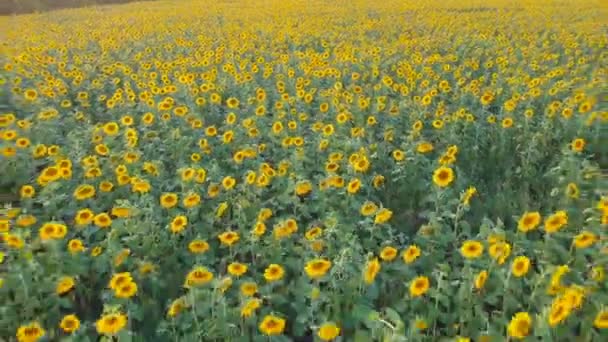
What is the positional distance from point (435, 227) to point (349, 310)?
2.67 ft

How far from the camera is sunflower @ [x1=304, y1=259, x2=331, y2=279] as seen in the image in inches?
101

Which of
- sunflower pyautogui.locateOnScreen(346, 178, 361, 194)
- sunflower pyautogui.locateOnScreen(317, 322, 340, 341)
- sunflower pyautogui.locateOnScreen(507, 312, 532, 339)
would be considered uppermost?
sunflower pyautogui.locateOnScreen(346, 178, 361, 194)

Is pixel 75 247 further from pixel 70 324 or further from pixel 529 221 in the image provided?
pixel 529 221

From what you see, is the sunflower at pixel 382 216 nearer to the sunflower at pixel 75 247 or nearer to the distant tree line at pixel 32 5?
the sunflower at pixel 75 247

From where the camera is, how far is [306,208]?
3.55 metres

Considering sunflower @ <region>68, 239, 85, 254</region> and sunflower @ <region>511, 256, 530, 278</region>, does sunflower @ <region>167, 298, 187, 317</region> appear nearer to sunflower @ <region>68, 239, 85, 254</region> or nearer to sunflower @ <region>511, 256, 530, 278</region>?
sunflower @ <region>68, 239, 85, 254</region>

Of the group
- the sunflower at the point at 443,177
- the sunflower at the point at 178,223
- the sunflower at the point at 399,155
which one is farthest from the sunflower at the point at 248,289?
the sunflower at the point at 399,155

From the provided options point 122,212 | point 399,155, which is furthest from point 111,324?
point 399,155

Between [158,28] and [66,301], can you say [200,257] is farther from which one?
[158,28]

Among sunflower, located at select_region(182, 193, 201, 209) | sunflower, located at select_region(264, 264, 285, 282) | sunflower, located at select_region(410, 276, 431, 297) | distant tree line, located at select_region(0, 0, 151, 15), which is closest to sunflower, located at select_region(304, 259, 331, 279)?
sunflower, located at select_region(264, 264, 285, 282)

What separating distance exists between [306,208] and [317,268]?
988 millimetres

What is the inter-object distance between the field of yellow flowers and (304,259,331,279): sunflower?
0.01m

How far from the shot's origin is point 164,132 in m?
5.05

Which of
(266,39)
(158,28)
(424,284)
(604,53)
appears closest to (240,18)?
(158,28)
